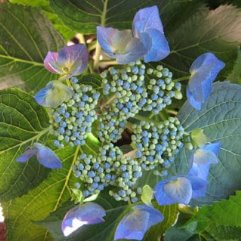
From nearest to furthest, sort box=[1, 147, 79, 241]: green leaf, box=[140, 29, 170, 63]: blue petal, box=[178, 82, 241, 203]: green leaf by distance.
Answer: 1. box=[140, 29, 170, 63]: blue petal
2. box=[178, 82, 241, 203]: green leaf
3. box=[1, 147, 79, 241]: green leaf

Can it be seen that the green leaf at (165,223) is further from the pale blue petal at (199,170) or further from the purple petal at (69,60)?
the purple petal at (69,60)

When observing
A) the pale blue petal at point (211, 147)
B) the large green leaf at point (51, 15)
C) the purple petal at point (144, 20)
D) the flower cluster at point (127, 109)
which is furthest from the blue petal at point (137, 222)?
the large green leaf at point (51, 15)

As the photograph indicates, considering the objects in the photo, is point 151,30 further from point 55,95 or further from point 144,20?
point 55,95

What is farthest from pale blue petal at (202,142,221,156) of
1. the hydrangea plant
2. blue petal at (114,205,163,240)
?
blue petal at (114,205,163,240)

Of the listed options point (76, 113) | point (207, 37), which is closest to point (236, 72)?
point (207, 37)

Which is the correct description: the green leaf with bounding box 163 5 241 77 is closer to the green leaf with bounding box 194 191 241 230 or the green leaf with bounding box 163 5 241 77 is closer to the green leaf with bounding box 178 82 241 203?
the green leaf with bounding box 178 82 241 203

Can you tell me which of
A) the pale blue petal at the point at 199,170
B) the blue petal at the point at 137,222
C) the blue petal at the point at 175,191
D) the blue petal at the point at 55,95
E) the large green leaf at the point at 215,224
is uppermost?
the blue petal at the point at 55,95

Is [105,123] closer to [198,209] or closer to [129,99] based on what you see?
[129,99]
